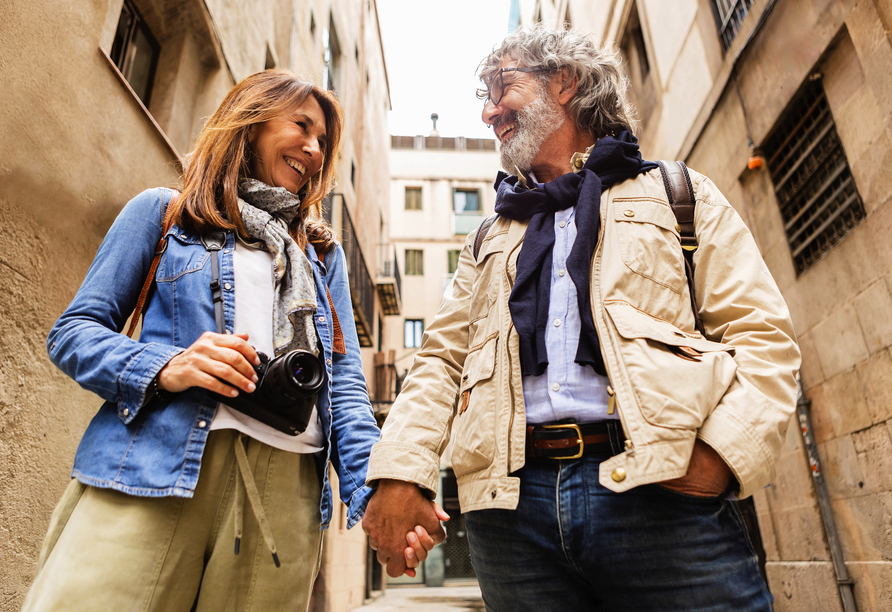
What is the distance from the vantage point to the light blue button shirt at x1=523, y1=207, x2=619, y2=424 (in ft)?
4.87

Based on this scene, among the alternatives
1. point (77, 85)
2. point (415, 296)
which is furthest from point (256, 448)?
point (415, 296)

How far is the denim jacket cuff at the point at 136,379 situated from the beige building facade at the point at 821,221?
5.07 m

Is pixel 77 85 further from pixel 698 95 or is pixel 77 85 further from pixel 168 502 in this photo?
pixel 698 95

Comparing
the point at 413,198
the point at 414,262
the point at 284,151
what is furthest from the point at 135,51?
the point at 413,198

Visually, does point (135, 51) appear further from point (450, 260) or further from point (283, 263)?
point (450, 260)

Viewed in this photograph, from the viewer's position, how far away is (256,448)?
162 cm

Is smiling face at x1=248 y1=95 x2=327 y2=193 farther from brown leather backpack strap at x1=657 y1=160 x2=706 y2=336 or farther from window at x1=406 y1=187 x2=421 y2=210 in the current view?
window at x1=406 y1=187 x2=421 y2=210

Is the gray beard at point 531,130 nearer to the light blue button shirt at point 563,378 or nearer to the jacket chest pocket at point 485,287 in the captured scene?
the jacket chest pocket at point 485,287

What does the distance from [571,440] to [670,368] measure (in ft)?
0.93

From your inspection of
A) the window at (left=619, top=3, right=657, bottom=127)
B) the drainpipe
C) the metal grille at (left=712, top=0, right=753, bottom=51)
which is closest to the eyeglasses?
the drainpipe

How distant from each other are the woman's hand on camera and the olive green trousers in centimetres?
17

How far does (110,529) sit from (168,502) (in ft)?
0.42

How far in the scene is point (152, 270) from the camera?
1.75 metres

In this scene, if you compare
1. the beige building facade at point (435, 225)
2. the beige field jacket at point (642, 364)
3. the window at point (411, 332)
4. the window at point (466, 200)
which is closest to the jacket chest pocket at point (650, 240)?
the beige field jacket at point (642, 364)
